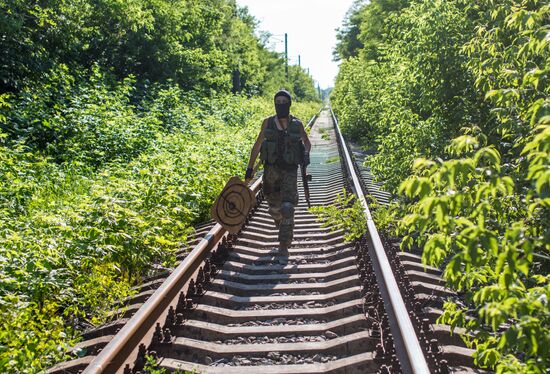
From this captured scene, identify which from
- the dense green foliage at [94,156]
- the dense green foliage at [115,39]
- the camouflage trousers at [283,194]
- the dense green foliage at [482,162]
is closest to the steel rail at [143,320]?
the dense green foliage at [94,156]

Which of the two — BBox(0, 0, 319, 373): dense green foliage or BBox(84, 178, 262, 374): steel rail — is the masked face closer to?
BBox(0, 0, 319, 373): dense green foliage

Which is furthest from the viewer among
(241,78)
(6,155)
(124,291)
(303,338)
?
(241,78)

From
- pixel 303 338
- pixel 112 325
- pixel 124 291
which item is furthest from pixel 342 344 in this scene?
pixel 124 291

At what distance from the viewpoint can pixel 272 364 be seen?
379 cm

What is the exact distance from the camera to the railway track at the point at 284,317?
12.0ft

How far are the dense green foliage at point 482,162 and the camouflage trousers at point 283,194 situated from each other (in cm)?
132

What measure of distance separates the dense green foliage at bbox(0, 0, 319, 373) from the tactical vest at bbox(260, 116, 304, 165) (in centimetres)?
130

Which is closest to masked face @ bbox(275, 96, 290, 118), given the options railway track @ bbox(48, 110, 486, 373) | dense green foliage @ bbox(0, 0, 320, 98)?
railway track @ bbox(48, 110, 486, 373)

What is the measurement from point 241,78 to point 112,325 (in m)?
35.5

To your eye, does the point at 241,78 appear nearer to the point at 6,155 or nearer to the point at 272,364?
the point at 6,155

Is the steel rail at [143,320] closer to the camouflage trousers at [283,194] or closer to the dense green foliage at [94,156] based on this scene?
the dense green foliage at [94,156]

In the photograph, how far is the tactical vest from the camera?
6363 mm

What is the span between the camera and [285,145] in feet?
21.0

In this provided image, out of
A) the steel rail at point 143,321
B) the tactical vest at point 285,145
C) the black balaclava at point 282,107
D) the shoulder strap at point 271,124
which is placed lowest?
the steel rail at point 143,321
